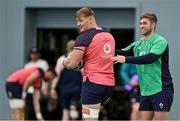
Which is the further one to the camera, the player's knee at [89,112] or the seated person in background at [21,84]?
the seated person in background at [21,84]

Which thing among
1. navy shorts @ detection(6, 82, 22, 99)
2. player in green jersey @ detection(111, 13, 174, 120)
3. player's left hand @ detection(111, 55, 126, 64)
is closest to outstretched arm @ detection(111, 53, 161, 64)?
player's left hand @ detection(111, 55, 126, 64)

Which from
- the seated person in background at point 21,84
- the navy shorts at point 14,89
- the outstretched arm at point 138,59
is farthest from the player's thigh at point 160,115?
the navy shorts at point 14,89

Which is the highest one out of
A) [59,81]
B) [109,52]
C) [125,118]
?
[109,52]

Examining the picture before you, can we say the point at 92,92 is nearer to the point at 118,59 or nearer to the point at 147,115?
the point at 118,59

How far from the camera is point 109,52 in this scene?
7.02 meters

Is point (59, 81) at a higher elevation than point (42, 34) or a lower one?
lower

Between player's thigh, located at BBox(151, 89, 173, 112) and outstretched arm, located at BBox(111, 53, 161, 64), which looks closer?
outstretched arm, located at BBox(111, 53, 161, 64)

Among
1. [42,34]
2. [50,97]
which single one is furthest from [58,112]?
[42,34]

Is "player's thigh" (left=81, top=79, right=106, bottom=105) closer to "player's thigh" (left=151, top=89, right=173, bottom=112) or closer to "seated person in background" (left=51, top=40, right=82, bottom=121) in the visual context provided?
"player's thigh" (left=151, top=89, right=173, bottom=112)

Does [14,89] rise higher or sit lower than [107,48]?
lower

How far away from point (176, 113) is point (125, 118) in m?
2.15

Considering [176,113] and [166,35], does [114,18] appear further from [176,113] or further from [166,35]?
[176,113]

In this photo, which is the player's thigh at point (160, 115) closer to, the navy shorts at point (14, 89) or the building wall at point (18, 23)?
the navy shorts at point (14, 89)

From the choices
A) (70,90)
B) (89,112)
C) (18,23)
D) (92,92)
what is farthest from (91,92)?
(18,23)
